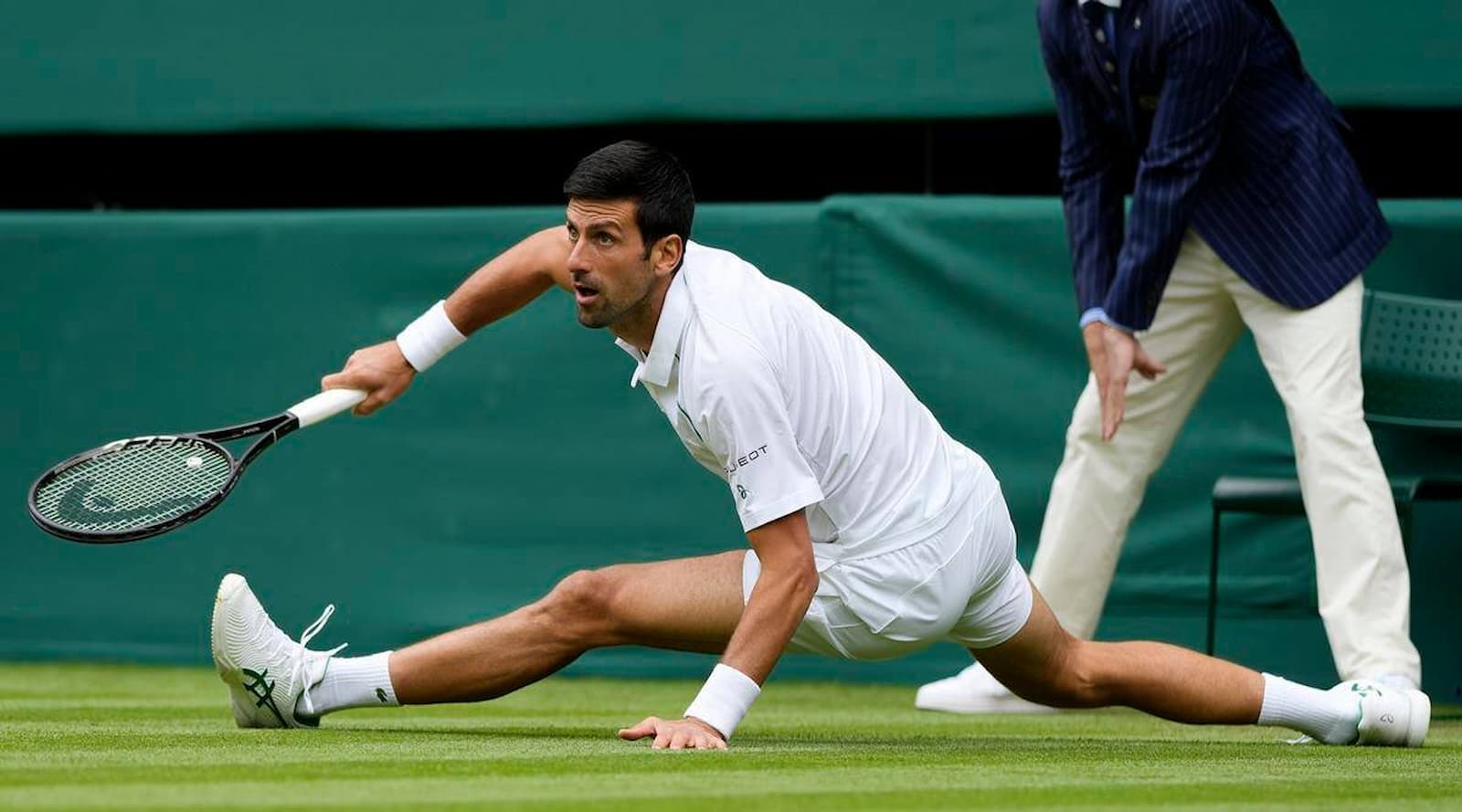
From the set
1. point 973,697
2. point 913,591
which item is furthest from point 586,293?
A: point 973,697

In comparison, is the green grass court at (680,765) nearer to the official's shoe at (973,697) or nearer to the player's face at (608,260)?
the official's shoe at (973,697)

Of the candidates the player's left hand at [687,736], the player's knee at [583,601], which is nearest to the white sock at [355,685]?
the player's knee at [583,601]

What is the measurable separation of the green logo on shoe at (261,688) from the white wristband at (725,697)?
975mm

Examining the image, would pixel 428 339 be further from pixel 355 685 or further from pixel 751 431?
pixel 751 431

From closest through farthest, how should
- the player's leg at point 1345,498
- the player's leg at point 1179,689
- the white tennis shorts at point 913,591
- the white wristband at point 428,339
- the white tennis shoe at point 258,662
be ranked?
the white tennis shorts at point 913,591 < the white tennis shoe at point 258,662 < the player's leg at point 1179,689 < the white wristband at point 428,339 < the player's leg at point 1345,498

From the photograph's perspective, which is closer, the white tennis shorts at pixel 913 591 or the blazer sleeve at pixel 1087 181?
the white tennis shorts at pixel 913 591

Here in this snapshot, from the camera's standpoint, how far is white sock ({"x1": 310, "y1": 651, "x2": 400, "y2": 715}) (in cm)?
445

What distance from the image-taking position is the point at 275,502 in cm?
729

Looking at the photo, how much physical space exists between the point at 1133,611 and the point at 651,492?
156 centimetres

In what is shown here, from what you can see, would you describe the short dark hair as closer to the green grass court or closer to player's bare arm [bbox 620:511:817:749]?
player's bare arm [bbox 620:511:817:749]

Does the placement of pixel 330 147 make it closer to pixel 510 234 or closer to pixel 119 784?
pixel 510 234

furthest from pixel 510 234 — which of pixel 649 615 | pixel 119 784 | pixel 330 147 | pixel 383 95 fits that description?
pixel 119 784

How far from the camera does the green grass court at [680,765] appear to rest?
11.1 ft

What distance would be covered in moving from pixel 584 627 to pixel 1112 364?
1.72 m
